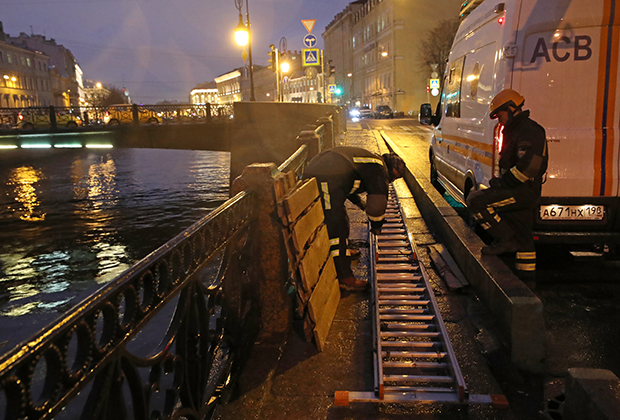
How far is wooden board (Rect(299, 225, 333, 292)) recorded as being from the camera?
11.3 ft

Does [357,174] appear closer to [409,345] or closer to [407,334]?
[407,334]

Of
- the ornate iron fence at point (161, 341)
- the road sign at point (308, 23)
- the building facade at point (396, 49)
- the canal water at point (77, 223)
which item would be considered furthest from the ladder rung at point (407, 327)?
the building facade at point (396, 49)

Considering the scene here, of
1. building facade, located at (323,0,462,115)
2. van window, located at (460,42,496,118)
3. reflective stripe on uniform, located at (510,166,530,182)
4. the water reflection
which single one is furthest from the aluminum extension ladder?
building facade, located at (323,0,462,115)

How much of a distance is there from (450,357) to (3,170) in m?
40.4

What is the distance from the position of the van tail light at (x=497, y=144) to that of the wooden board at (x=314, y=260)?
2.03m

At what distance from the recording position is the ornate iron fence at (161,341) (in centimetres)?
139

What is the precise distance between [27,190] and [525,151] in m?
28.0

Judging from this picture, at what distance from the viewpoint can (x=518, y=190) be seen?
461 centimetres

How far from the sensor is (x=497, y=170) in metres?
5.12

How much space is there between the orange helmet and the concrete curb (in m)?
1.44

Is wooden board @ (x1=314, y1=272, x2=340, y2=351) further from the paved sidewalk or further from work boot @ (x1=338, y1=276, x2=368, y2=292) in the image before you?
work boot @ (x1=338, y1=276, x2=368, y2=292)

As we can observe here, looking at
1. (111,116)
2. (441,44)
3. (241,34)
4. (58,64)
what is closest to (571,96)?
(241,34)

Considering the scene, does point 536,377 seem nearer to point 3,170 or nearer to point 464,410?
point 464,410

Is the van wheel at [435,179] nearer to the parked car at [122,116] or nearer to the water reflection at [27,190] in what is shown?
the water reflection at [27,190]
